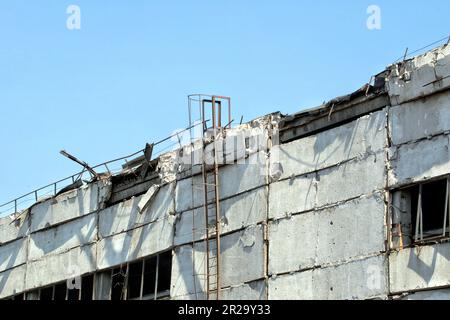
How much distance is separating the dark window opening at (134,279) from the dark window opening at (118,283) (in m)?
0.23

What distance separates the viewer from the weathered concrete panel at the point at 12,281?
33281 mm

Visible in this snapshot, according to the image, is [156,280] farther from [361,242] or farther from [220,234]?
[361,242]

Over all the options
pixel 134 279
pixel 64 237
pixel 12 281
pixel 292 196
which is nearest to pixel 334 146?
pixel 292 196

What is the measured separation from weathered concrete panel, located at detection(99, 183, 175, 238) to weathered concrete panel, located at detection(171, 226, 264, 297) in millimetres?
1545

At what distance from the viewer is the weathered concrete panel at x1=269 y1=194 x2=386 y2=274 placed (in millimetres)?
22812

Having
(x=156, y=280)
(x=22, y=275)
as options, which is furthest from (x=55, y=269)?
(x=156, y=280)

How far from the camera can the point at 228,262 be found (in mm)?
26219

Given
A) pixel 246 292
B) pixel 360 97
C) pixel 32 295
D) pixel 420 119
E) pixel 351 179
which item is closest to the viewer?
pixel 420 119

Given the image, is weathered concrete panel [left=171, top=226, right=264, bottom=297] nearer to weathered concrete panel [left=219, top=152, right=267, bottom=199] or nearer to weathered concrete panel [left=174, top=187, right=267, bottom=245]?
weathered concrete panel [left=174, top=187, right=267, bottom=245]

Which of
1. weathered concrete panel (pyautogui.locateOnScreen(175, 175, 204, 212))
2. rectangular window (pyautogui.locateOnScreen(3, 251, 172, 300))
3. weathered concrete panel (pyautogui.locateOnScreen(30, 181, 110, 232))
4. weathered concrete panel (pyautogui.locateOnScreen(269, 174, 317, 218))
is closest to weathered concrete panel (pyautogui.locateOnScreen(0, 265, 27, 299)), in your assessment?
weathered concrete panel (pyautogui.locateOnScreen(30, 181, 110, 232))

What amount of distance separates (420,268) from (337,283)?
2.30m

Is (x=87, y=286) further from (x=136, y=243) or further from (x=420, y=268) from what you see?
(x=420, y=268)

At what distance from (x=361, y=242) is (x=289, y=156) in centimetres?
339

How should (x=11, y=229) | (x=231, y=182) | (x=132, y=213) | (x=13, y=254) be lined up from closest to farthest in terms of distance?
1. (x=231, y=182)
2. (x=132, y=213)
3. (x=13, y=254)
4. (x=11, y=229)
